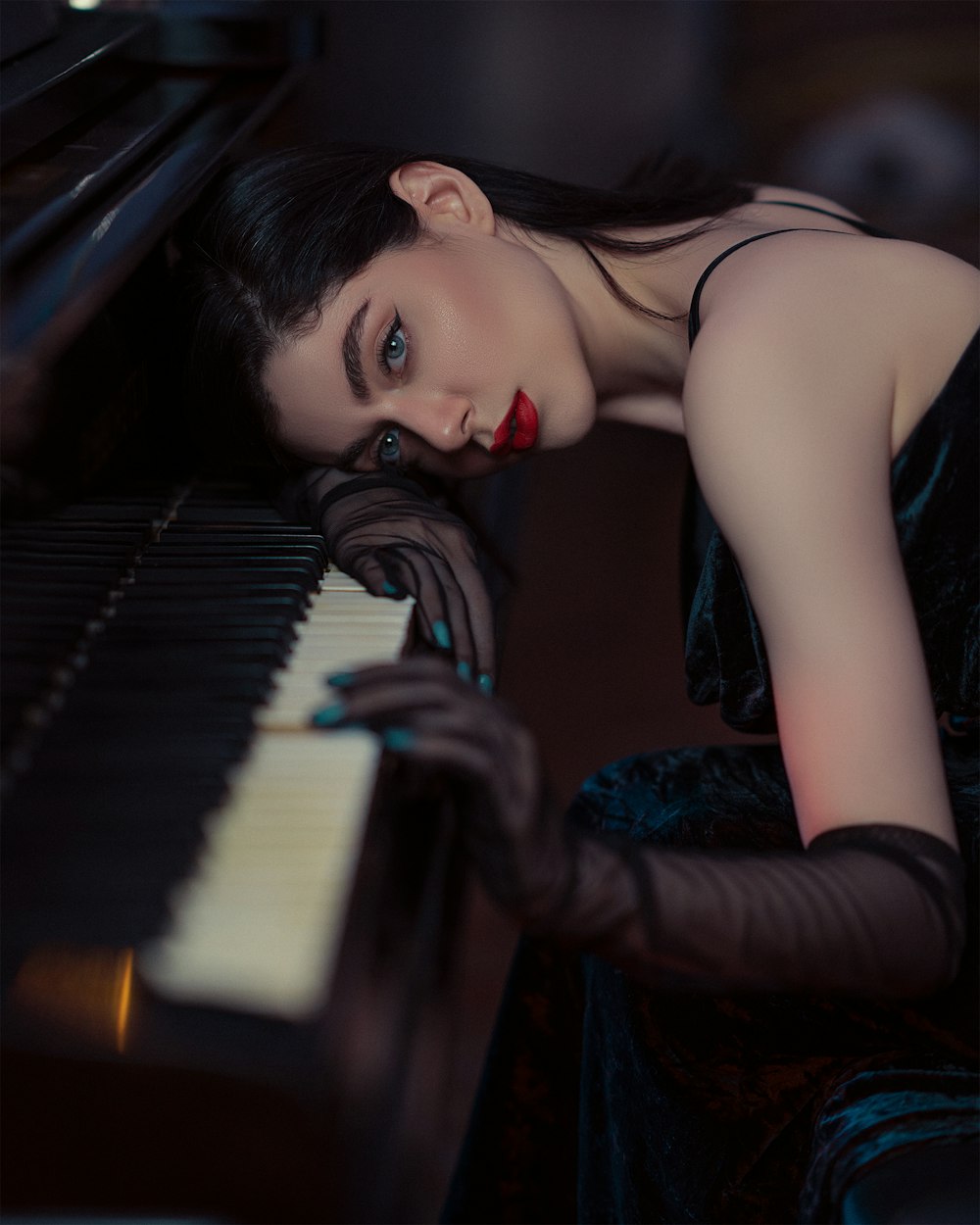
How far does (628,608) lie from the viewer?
81.7 inches

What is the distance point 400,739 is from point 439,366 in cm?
58

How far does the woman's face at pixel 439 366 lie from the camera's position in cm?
119

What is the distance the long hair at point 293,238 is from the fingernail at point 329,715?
555mm

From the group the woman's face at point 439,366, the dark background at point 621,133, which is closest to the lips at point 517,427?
the woman's face at point 439,366

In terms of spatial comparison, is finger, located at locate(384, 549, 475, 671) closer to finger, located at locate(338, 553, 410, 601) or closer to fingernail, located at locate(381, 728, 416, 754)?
finger, located at locate(338, 553, 410, 601)

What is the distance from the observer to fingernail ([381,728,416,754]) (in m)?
0.74

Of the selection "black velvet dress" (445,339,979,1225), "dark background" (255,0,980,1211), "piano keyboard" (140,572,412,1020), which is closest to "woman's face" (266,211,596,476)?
"black velvet dress" (445,339,979,1225)

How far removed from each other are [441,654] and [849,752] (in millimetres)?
387

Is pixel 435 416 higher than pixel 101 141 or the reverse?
the reverse

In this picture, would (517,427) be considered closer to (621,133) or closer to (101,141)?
(101,141)

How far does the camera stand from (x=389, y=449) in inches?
51.1

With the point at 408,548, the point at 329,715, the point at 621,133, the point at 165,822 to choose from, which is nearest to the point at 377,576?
the point at 408,548

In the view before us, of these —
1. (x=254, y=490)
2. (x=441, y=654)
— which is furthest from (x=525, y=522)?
(x=441, y=654)

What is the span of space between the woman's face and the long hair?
3 centimetres
